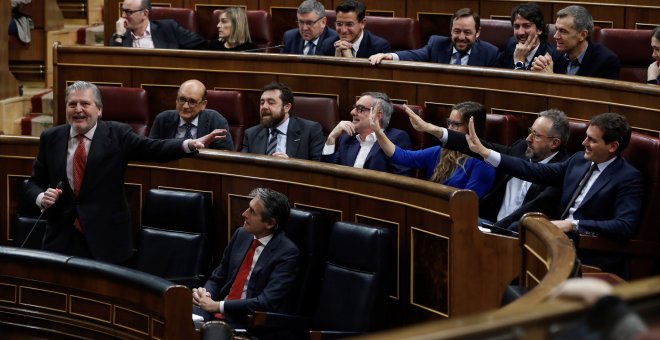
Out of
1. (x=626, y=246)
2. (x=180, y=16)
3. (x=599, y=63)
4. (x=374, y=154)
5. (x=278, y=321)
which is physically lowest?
(x=278, y=321)

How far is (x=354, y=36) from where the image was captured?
99.3 inches

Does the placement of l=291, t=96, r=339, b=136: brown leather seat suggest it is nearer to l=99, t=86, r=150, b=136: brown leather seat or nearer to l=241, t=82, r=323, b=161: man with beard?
l=241, t=82, r=323, b=161: man with beard

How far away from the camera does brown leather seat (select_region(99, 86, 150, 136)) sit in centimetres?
245

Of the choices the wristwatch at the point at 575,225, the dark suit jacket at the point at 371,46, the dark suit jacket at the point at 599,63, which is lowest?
the wristwatch at the point at 575,225

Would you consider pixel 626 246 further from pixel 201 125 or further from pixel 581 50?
pixel 201 125

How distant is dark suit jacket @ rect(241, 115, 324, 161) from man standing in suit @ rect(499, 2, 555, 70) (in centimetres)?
43

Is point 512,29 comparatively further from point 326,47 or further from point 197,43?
point 197,43

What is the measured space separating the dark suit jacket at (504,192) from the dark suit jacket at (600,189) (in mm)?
31

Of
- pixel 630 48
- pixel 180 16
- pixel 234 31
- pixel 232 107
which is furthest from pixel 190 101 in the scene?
pixel 630 48

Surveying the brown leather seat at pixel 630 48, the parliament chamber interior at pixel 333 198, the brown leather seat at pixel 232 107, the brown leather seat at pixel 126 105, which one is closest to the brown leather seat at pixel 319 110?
the parliament chamber interior at pixel 333 198

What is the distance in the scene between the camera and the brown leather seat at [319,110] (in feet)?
7.63

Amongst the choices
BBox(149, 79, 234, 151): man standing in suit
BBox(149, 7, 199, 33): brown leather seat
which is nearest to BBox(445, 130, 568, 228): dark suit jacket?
BBox(149, 79, 234, 151): man standing in suit

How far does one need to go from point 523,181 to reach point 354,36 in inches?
29.2

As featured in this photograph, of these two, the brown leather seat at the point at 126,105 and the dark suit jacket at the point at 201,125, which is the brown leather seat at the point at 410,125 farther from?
the brown leather seat at the point at 126,105
